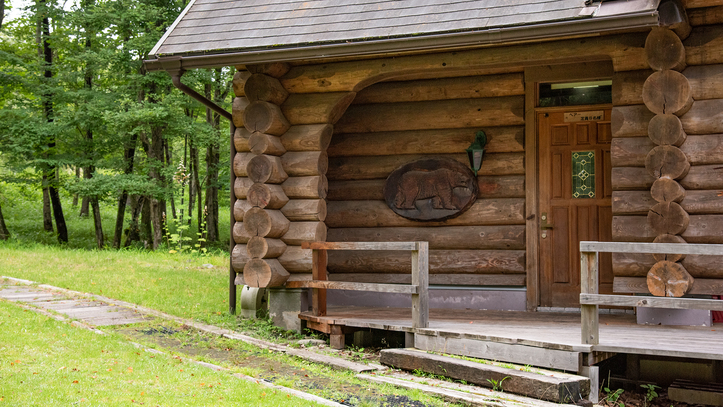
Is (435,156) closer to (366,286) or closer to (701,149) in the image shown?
(366,286)

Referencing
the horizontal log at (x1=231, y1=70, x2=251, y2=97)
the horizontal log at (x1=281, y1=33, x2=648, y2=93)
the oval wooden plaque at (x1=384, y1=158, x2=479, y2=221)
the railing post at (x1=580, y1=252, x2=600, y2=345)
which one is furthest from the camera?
the oval wooden plaque at (x1=384, y1=158, x2=479, y2=221)

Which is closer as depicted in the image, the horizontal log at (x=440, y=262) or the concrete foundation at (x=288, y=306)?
the concrete foundation at (x=288, y=306)

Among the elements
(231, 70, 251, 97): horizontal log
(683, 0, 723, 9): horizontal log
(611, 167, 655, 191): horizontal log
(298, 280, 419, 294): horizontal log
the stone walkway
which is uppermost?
(683, 0, 723, 9): horizontal log

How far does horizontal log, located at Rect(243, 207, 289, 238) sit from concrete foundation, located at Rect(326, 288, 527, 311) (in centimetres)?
142

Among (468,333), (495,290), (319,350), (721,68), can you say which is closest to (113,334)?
(319,350)

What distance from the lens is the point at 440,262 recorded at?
8055mm

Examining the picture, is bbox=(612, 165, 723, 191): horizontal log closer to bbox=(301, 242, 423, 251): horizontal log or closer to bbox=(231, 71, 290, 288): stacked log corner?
bbox=(301, 242, 423, 251): horizontal log

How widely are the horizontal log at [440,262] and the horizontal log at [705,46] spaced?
9.50ft

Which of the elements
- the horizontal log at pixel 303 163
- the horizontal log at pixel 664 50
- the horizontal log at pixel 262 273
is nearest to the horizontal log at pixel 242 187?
the horizontal log at pixel 303 163

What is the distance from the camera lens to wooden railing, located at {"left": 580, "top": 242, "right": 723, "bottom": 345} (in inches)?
192

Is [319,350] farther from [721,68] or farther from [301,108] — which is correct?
[721,68]

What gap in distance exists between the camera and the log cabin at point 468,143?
5969mm

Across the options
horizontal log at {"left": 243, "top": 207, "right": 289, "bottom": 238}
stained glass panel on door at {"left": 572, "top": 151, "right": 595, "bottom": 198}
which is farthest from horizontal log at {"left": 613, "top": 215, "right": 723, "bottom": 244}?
horizontal log at {"left": 243, "top": 207, "right": 289, "bottom": 238}

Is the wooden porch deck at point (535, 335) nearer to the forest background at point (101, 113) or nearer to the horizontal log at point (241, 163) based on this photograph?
the horizontal log at point (241, 163)
